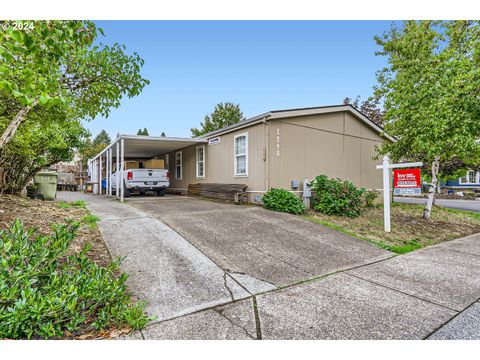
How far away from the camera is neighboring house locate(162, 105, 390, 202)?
843 cm

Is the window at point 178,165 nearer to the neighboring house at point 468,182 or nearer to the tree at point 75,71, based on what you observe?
the tree at point 75,71

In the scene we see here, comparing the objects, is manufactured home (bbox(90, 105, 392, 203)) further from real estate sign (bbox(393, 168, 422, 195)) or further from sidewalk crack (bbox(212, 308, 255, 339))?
sidewalk crack (bbox(212, 308, 255, 339))

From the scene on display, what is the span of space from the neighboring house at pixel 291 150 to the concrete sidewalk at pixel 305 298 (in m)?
4.72

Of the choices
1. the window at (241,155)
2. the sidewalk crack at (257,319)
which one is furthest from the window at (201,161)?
the sidewalk crack at (257,319)

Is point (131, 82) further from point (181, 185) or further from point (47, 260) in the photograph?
point (181, 185)

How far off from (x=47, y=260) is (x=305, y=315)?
8.27 feet

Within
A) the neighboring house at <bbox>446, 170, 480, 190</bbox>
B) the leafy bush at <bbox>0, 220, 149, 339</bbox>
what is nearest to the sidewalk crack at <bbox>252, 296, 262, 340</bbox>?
the leafy bush at <bbox>0, 220, 149, 339</bbox>

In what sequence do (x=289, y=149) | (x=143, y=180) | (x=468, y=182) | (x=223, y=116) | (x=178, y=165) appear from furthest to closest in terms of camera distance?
(x=223, y=116) < (x=468, y=182) < (x=178, y=165) < (x=143, y=180) < (x=289, y=149)

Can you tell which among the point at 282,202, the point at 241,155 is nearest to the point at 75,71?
the point at 282,202

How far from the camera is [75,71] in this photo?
400 centimetres

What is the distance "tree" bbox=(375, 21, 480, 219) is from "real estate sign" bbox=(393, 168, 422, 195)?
3.08 feet

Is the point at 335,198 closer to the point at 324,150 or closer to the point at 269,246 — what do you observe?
the point at 324,150

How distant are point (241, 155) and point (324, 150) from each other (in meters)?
3.31
